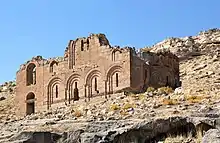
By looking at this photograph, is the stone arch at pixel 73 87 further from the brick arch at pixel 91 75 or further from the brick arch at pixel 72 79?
the brick arch at pixel 91 75

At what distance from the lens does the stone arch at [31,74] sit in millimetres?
52250

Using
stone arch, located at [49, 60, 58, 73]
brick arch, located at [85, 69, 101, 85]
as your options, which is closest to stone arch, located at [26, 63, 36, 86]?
stone arch, located at [49, 60, 58, 73]

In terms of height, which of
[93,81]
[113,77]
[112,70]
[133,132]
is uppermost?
[112,70]

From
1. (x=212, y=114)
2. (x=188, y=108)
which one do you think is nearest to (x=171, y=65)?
(x=188, y=108)

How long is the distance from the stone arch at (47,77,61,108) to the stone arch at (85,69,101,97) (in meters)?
3.16

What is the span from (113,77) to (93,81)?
1958 mm

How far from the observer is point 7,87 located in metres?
72.0

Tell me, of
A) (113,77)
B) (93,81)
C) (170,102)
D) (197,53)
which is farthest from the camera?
(197,53)

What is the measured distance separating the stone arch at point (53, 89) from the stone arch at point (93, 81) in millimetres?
3163

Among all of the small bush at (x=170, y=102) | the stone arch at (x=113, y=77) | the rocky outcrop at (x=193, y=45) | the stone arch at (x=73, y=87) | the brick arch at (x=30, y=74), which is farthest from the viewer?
the rocky outcrop at (x=193, y=45)

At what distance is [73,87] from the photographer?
4828 cm

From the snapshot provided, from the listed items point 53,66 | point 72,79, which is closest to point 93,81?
point 72,79

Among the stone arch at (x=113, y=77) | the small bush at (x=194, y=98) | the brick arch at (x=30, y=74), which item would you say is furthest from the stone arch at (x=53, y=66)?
the small bush at (x=194, y=98)

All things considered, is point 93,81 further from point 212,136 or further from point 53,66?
point 212,136
